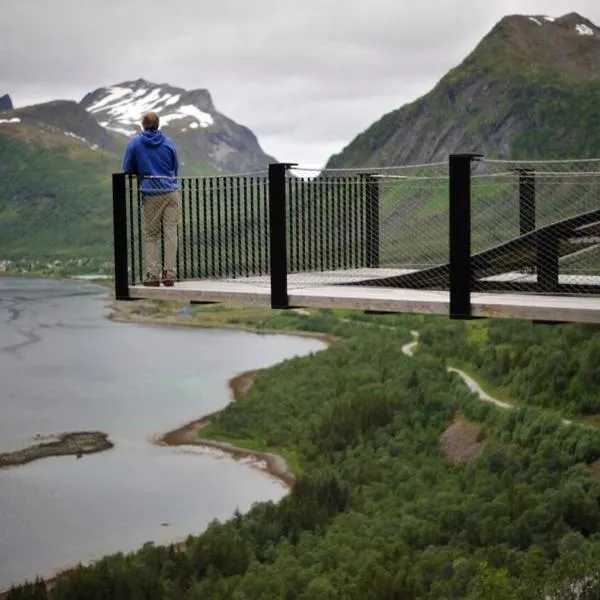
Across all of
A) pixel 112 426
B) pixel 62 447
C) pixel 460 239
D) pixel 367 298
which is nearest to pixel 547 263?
pixel 460 239

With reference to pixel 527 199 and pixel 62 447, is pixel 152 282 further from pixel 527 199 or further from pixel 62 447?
pixel 62 447

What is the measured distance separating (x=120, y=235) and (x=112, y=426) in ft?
130

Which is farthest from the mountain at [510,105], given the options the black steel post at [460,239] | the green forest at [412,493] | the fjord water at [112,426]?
the black steel post at [460,239]

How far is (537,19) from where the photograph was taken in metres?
176

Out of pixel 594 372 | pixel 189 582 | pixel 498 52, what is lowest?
pixel 189 582

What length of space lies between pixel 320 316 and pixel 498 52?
284 feet

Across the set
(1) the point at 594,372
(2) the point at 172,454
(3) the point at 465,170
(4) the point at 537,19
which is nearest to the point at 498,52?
(4) the point at 537,19

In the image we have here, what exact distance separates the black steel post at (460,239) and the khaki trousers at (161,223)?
292cm

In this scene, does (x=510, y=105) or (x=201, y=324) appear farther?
(x=510, y=105)

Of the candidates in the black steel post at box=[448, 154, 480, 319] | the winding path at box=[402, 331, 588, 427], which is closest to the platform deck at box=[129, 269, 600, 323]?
the black steel post at box=[448, 154, 480, 319]

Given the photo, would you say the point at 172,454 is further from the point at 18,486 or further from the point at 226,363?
the point at 226,363

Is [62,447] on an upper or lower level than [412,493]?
upper

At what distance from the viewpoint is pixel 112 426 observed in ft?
165

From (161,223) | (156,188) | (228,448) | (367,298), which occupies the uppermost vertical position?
(156,188)
